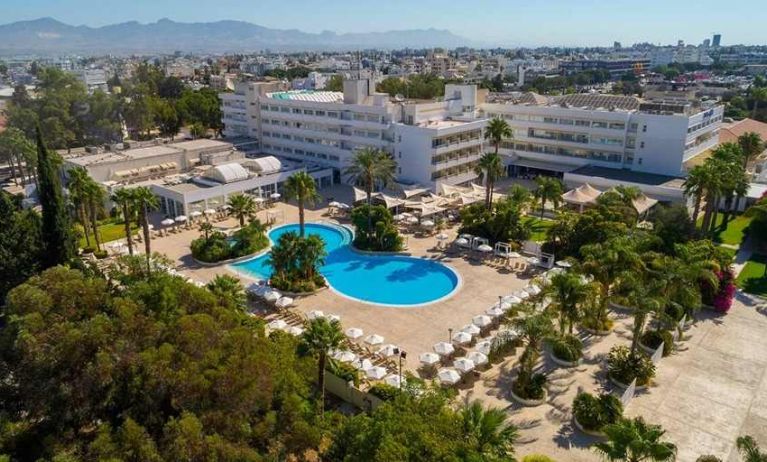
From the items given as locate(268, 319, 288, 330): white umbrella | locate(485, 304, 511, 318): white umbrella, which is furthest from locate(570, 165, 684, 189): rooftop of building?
locate(268, 319, 288, 330): white umbrella

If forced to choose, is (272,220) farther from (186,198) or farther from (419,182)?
(419,182)

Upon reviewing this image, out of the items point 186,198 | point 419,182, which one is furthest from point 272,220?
point 419,182

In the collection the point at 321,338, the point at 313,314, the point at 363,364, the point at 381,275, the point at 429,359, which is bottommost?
the point at 381,275

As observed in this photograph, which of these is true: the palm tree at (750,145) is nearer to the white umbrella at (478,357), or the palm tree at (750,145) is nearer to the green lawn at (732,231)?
the green lawn at (732,231)

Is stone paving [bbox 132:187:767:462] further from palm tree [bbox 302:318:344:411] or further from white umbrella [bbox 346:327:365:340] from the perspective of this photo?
palm tree [bbox 302:318:344:411]

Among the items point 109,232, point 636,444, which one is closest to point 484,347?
point 636,444

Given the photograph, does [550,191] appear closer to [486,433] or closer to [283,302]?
[283,302]
